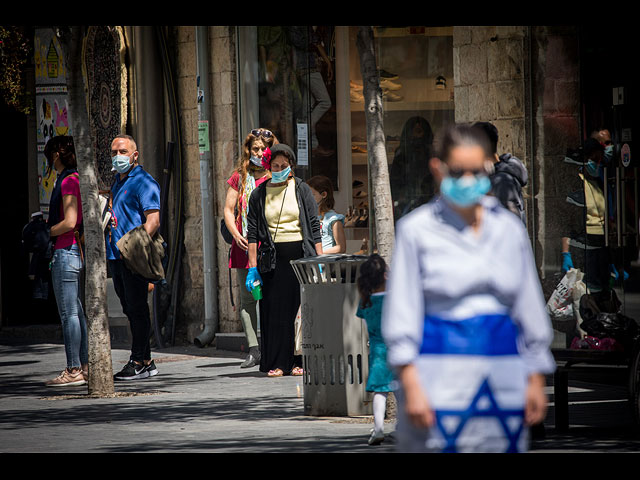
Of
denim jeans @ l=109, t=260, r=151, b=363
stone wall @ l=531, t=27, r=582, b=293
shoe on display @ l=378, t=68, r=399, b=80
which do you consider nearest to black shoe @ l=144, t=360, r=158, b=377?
denim jeans @ l=109, t=260, r=151, b=363

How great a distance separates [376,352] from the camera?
7.12 m

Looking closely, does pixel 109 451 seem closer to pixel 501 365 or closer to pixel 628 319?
pixel 501 365

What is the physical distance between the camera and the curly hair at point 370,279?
7.20m

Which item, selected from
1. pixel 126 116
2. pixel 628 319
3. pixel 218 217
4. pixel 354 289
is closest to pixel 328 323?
pixel 354 289

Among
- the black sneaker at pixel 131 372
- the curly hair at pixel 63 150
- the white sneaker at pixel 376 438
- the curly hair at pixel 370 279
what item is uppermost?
the curly hair at pixel 63 150

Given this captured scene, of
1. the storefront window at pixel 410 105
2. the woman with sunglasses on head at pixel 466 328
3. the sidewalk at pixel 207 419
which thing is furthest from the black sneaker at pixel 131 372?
the woman with sunglasses on head at pixel 466 328

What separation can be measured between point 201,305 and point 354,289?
222 inches

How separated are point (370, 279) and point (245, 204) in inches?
142

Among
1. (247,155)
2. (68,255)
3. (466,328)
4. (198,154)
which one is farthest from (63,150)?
(466,328)

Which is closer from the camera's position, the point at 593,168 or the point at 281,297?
the point at 281,297

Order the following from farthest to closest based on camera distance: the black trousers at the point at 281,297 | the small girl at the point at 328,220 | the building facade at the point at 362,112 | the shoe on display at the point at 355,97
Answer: the shoe on display at the point at 355,97 < the small girl at the point at 328,220 < the building facade at the point at 362,112 < the black trousers at the point at 281,297

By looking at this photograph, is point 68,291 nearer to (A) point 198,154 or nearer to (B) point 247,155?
(B) point 247,155

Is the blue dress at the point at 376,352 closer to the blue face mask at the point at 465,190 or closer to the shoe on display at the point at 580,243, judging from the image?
the blue face mask at the point at 465,190

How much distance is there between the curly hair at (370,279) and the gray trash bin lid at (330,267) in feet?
2.46
